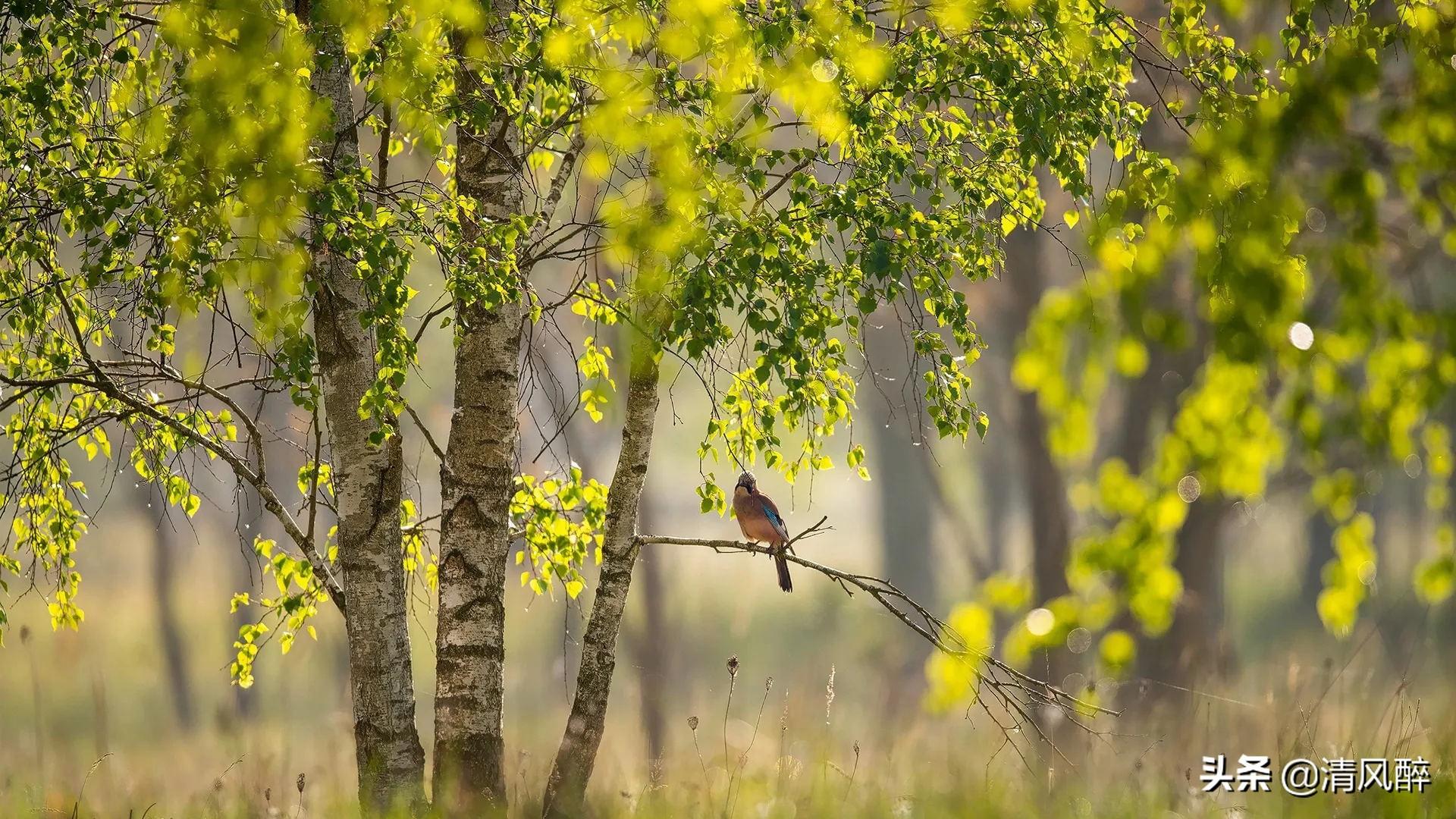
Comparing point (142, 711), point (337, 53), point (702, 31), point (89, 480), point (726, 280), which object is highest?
point (89, 480)

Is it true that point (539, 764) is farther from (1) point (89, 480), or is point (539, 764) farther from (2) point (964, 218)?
(1) point (89, 480)

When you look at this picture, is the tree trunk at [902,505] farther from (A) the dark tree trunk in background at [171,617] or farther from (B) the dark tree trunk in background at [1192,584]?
(A) the dark tree trunk in background at [171,617]

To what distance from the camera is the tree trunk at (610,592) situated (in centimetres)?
618

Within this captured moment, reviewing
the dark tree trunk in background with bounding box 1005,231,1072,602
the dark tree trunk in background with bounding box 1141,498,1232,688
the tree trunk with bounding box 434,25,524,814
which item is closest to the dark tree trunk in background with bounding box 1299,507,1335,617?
the dark tree trunk in background with bounding box 1141,498,1232,688

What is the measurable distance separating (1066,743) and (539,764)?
5.55m

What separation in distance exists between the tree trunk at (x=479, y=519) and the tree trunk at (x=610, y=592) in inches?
22.0

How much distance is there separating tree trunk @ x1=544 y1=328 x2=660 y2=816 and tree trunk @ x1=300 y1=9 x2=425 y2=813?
0.94 meters

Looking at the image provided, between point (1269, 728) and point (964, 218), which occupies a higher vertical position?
point (964, 218)

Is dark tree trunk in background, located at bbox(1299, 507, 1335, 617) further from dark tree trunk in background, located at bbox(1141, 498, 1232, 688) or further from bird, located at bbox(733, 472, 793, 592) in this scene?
bird, located at bbox(733, 472, 793, 592)

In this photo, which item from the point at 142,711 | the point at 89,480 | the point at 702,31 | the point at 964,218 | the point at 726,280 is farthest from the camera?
the point at 89,480

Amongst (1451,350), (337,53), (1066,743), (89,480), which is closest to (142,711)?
(89,480)

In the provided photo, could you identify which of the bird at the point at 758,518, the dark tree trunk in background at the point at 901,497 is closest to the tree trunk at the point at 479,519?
the bird at the point at 758,518

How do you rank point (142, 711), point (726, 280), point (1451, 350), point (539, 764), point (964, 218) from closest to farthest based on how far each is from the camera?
point (1451, 350)
point (726, 280)
point (964, 218)
point (539, 764)
point (142, 711)

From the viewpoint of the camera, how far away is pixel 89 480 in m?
45.2
